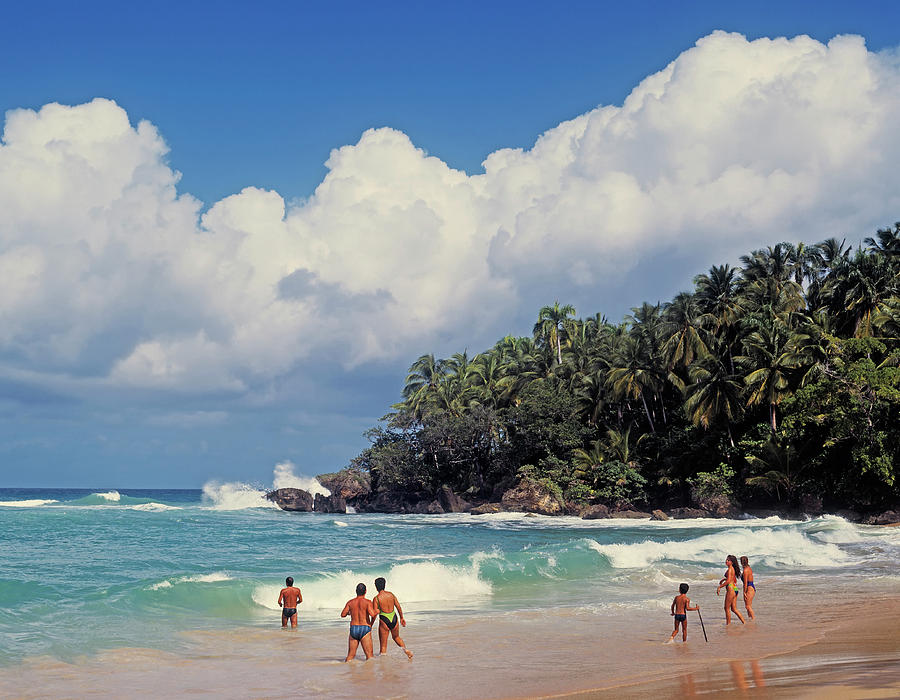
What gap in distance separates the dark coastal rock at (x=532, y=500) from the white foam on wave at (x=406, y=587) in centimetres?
2967

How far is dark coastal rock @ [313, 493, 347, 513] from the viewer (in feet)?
216

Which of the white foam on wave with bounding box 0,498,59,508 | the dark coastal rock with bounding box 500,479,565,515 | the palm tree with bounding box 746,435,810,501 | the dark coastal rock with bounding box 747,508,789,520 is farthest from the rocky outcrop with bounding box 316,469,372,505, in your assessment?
the palm tree with bounding box 746,435,810,501

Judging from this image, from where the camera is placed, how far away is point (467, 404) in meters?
64.8

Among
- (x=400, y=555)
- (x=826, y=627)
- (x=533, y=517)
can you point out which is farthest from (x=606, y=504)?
(x=826, y=627)

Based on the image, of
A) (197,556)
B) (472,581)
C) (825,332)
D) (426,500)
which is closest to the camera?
(472,581)

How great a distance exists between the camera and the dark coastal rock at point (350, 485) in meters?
67.9

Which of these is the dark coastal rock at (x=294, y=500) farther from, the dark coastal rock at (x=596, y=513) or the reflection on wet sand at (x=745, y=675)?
the reflection on wet sand at (x=745, y=675)

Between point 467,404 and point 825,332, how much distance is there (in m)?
30.5

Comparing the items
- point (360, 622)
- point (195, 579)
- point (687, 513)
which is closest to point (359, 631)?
point (360, 622)

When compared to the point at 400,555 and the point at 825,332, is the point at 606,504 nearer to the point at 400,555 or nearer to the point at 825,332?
the point at 825,332

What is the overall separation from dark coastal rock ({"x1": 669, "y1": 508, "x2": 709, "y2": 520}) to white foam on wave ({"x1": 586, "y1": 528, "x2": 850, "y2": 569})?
1627cm

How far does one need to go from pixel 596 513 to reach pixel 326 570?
28.7 metres

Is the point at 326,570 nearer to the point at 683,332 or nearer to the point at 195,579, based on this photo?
the point at 195,579

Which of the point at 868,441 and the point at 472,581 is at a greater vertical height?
the point at 868,441
